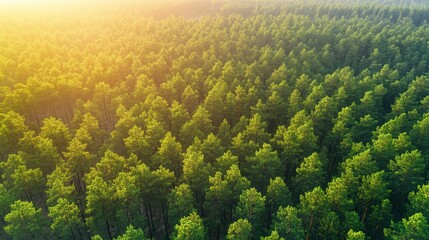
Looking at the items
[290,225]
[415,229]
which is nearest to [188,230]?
[290,225]

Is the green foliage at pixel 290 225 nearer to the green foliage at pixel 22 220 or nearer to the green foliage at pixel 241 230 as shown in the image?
the green foliage at pixel 241 230

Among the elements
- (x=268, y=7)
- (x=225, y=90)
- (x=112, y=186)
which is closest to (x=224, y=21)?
(x=268, y=7)

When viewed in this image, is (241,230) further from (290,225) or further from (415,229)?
(415,229)

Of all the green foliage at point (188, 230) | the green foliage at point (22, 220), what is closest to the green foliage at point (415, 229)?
the green foliage at point (188, 230)

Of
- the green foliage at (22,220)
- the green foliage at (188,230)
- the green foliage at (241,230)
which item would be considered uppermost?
the green foliage at (22,220)

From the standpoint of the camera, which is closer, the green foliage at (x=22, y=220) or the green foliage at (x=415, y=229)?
the green foliage at (x=415, y=229)

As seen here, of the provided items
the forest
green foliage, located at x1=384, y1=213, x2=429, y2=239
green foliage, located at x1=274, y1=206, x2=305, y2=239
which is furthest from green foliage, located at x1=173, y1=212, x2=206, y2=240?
green foliage, located at x1=384, y1=213, x2=429, y2=239

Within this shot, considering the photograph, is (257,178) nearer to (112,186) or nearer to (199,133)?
(199,133)

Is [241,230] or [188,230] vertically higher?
[188,230]

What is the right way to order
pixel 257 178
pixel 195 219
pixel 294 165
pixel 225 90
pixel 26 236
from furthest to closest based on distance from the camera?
pixel 225 90 → pixel 294 165 → pixel 257 178 → pixel 26 236 → pixel 195 219
